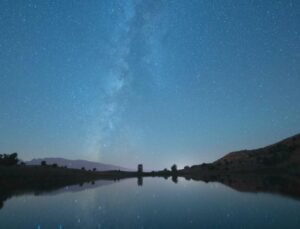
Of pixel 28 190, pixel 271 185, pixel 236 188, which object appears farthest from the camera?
pixel 271 185

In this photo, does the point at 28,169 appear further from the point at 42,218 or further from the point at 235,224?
the point at 235,224

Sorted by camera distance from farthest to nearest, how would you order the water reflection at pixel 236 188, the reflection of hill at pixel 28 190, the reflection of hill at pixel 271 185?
the reflection of hill at pixel 28 190 < the water reflection at pixel 236 188 < the reflection of hill at pixel 271 185

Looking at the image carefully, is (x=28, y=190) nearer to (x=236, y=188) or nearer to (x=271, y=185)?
(x=236, y=188)

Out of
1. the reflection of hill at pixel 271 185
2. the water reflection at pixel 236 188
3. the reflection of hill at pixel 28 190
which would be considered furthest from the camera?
the reflection of hill at pixel 28 190

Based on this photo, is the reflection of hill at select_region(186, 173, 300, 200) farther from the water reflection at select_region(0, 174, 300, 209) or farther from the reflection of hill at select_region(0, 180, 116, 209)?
the reflection of hill at select_region(0, 180, 116, 209)

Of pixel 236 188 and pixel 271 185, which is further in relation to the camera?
pixel 271 185

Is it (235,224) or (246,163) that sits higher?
(246,163)

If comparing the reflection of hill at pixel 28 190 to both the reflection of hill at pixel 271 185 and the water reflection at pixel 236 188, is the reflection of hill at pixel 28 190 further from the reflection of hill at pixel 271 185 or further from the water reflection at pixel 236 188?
the reflection of hill at pixel 271 185

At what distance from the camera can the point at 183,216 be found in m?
34.2

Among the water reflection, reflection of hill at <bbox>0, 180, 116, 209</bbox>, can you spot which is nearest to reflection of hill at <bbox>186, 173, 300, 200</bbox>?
the water reflection

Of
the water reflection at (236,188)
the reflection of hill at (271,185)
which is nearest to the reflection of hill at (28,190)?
the water reflection at (236,188)

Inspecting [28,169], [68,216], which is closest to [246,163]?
[28,169]

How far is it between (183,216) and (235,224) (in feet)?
24.6

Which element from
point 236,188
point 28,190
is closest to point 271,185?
point 236,188
